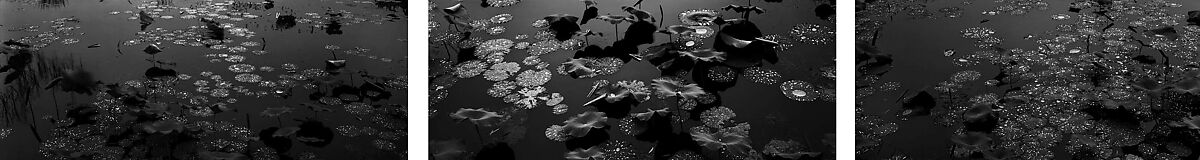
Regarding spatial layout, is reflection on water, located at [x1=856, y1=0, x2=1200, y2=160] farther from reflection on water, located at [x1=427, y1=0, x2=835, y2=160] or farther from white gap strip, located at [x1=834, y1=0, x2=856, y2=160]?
reflection on water, located at [x1=427, y1=0, x2=835, y2=160]

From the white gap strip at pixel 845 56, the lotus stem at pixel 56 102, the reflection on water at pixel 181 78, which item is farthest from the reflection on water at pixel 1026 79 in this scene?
the lotus stem at pixel 56 102

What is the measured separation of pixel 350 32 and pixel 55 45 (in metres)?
0.76

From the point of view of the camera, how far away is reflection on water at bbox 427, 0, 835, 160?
2318mm

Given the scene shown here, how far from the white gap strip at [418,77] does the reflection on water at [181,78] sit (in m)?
0.10

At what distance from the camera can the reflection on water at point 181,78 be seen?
237 centimetres

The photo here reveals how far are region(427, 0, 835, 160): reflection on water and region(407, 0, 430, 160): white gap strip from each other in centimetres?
13

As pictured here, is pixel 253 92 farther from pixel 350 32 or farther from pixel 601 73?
pixel 601 73

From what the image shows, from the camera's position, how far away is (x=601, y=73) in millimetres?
2346

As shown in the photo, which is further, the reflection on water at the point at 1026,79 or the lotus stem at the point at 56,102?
the lotus stem at the point at 56,102

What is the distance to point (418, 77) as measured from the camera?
245cm

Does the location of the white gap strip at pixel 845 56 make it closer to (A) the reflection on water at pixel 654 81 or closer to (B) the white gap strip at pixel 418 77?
(A) the reflection on water at pixel 654 81

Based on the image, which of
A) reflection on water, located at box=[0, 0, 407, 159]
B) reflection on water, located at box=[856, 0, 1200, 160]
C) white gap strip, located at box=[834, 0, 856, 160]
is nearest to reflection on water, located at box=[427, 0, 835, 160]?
white gap strip, located at box=[834, 0, 856, 160]

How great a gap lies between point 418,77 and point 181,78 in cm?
62

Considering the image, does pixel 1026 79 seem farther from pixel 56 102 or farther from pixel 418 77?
pixel 56 102
